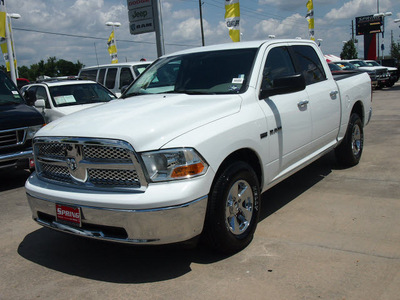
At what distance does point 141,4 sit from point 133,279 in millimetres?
10352

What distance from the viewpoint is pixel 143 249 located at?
3988 mm

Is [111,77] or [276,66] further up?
[111,77]

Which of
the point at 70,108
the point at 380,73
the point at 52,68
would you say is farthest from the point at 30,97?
the point at 52,68

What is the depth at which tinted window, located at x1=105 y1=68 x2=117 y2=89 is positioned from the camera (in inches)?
506

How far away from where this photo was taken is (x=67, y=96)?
9.77 meters

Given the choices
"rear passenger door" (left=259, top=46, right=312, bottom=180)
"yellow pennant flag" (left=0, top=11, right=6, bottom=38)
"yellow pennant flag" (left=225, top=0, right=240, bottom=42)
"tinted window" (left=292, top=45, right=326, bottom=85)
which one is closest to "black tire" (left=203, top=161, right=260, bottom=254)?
"rear passenger door" (left=259, top=46, right=312, bottom=180)

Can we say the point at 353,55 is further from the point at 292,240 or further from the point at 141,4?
the point at 292,240

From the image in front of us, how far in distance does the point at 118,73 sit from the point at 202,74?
28.3ft

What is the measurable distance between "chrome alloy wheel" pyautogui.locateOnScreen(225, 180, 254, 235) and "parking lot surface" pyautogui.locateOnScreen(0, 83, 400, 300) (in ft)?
0.83

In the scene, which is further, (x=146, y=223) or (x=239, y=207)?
(x=239, y=207)

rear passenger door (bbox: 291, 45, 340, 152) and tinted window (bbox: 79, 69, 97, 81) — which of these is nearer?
rear passenger door (bbox: 291, 45, 340, 152)

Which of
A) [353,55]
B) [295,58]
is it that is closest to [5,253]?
[295,58]

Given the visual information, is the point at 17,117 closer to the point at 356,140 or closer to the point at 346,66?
the point at 356,140

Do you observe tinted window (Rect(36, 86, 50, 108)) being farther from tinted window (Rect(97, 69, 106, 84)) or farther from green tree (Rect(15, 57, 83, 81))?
green tree (Rect(15, 57, 83, 81))
